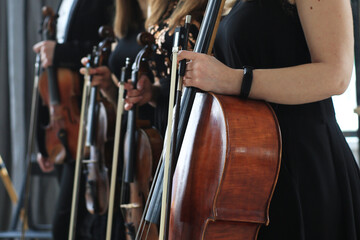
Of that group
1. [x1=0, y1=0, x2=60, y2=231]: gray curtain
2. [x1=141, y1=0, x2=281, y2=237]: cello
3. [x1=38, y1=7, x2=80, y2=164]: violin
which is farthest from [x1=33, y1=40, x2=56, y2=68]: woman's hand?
[x1=141, y1=0, x2=281, y2=237]: cello

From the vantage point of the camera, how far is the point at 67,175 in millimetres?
2152

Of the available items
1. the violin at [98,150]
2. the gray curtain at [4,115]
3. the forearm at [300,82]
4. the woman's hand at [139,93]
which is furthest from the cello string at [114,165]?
the gray curtain at [4,115]

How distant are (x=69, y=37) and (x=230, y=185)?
1.56m

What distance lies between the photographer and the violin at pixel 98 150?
1.69m

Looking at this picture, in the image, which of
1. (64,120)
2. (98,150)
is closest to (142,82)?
(98,150)

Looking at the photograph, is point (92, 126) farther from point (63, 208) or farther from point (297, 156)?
point (297, 156)

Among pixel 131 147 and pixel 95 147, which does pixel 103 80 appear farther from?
pixel 131 147

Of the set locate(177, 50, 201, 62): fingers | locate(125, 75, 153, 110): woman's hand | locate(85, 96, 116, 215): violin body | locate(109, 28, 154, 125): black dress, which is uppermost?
locate(109, 28, 154, 125): black dress

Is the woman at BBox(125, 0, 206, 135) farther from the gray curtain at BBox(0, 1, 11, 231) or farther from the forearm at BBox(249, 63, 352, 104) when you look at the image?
the gray curtain at BBox(0, 1, 11, 231)

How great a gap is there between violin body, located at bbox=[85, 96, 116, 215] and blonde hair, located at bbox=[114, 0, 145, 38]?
323 millimetres

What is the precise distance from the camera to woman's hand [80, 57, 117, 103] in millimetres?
1806

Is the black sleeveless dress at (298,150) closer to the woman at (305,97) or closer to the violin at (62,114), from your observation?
the woman at (305,97)

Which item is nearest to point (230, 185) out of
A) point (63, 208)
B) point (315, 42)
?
point (315, 42)

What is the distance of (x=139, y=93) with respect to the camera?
152 cm
